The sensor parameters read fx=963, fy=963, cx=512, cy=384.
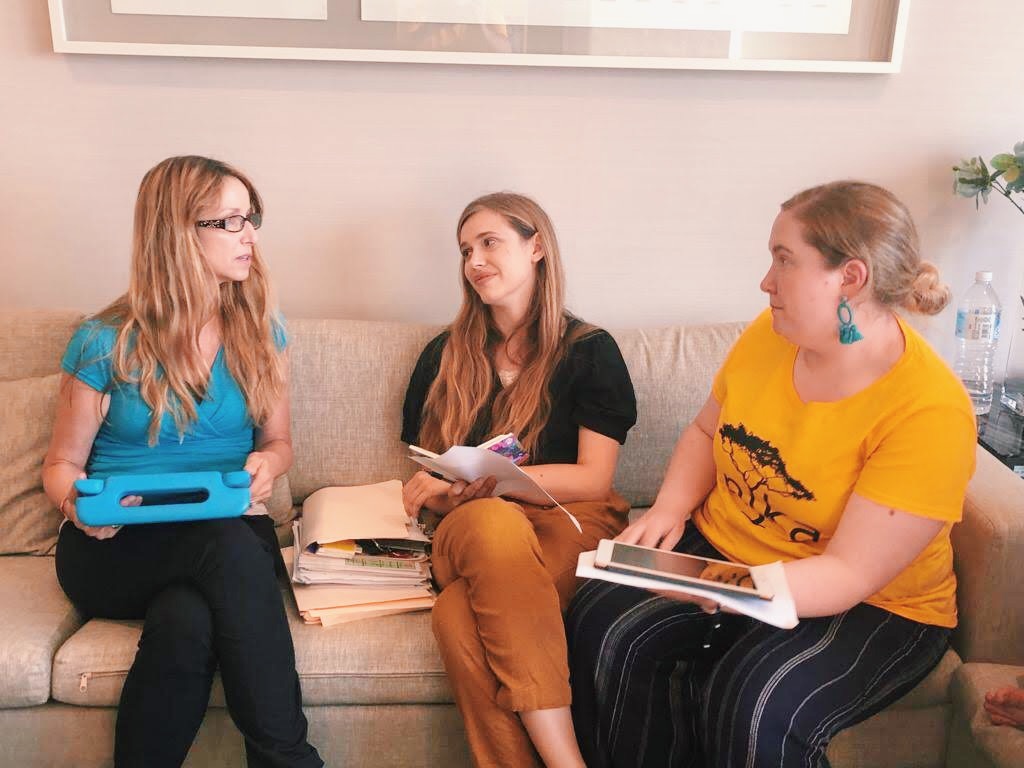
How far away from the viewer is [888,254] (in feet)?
4.69

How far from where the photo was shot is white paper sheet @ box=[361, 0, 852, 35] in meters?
2.11

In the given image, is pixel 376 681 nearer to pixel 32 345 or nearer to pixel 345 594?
pixel 345 594

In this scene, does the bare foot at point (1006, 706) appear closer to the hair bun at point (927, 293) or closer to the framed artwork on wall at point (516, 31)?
the hair bun at point (927, 293)

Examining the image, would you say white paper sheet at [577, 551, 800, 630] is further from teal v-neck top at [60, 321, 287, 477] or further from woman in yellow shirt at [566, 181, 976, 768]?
teal v-neck top at [60, 321, 287, 477]

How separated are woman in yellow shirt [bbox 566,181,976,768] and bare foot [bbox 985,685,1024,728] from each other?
12 centimetres

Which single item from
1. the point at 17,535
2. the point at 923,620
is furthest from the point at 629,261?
the point at 17,535

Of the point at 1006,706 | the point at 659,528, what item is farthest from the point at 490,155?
the point at 1006,706

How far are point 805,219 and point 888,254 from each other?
0.13 m

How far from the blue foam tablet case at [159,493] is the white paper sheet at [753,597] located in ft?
2.12

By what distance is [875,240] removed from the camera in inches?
56.0

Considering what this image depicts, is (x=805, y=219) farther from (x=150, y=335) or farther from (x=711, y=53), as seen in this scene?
(x=150, y=335)

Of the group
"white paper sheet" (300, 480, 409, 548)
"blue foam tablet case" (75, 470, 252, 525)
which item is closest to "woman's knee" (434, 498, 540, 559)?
"white paper sheet" (300, 480, 409, 548)

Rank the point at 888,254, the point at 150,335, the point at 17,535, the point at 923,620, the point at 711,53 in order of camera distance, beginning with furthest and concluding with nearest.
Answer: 1. the point at 711,53
2. the point at 17,535
3. the point at 150,335
4. the point at 923,620
5. the point at 888,254

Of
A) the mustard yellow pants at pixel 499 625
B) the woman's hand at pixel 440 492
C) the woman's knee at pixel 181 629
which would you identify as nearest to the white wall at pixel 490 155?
the woman's hand at pixel 440 492
